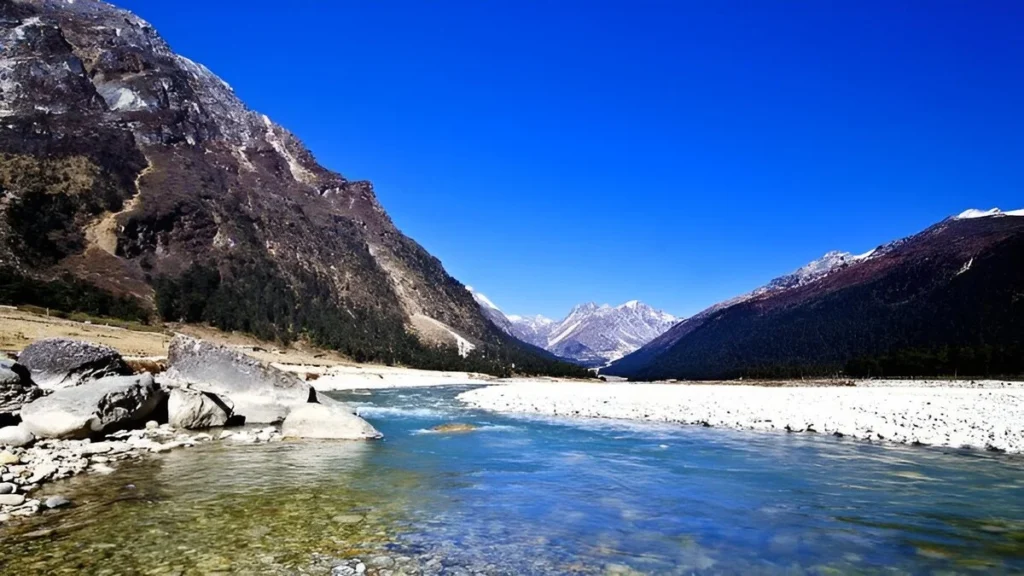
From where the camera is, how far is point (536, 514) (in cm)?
1172

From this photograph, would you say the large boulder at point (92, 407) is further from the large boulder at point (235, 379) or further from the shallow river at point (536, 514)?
the shallow river at point (536, 514)

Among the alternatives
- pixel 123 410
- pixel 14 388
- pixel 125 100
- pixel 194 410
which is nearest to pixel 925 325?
pixel 194 410

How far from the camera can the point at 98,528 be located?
31.9 ft

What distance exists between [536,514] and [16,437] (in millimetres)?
13768

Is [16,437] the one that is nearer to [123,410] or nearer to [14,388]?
[14,388]

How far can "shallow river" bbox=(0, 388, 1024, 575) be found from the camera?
28.9 feet

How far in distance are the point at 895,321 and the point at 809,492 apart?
6863 inches

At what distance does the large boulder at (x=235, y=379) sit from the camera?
24188 millimetres

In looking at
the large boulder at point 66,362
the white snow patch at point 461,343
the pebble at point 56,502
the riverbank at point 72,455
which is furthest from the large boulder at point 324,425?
the white snow patch at point 461,343

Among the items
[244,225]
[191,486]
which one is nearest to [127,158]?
[244,225]

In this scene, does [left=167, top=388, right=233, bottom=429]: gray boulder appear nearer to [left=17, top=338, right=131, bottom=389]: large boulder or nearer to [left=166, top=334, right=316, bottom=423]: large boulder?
[left=166, top=334, right=316, bottom=423]: large boulder

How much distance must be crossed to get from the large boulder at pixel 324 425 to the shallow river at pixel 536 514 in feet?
4.92

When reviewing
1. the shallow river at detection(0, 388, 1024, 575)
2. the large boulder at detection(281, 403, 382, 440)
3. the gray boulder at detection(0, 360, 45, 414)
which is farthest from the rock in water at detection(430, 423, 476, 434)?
the gray boulder at detection(0, 360, 45, 414)

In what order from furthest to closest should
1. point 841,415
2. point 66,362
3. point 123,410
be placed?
1. point 841,415
2. point 66,362
3. point 123,410
